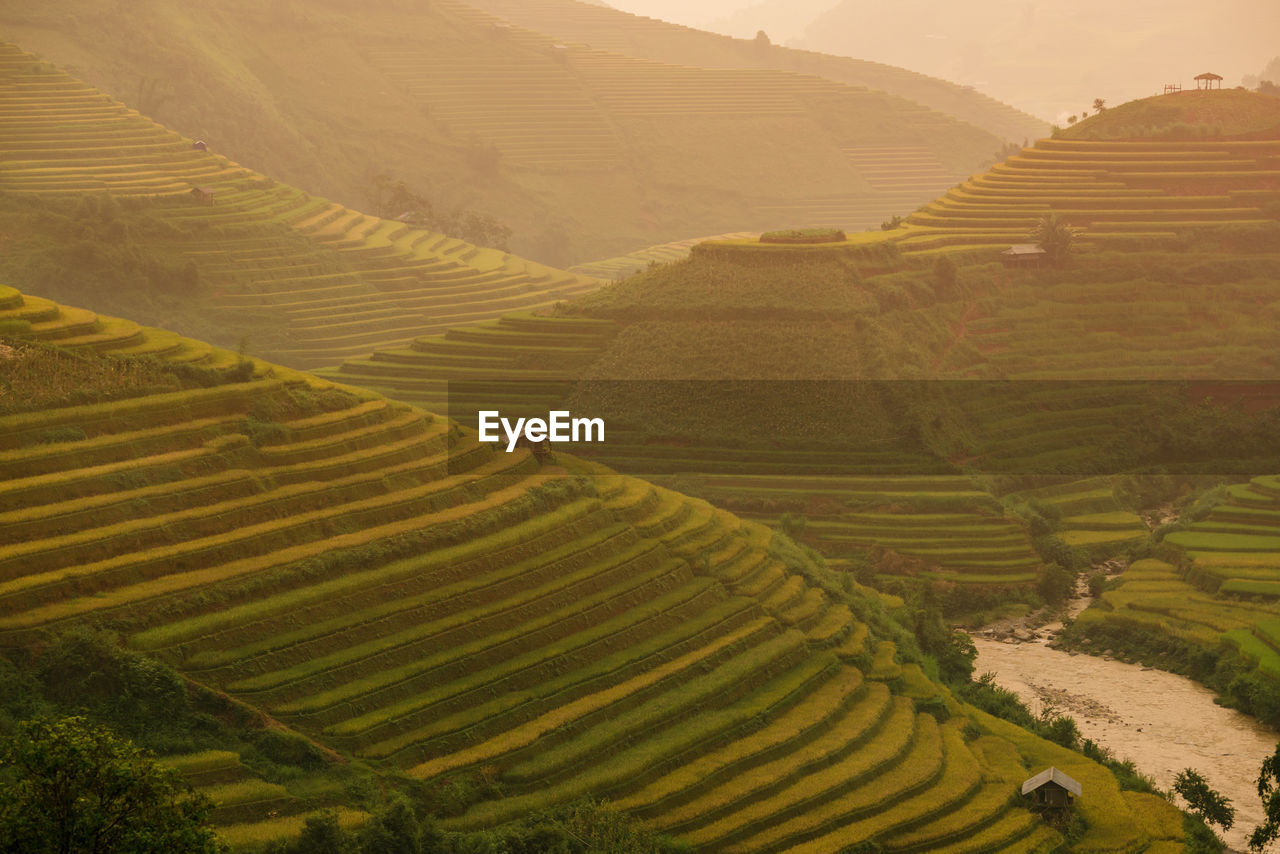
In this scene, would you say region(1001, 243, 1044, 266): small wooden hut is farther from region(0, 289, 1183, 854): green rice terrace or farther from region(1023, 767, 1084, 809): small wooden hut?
region(1023, 767, 1084, 809): small wooden hut

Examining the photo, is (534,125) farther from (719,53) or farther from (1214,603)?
(1214,603)

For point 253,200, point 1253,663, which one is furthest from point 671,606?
point 253,200

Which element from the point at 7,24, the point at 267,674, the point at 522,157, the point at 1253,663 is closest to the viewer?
the point at 267,674

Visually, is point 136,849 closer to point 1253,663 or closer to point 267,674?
point 267,674

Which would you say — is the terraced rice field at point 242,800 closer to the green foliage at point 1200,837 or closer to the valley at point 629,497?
the valley at point 629,497

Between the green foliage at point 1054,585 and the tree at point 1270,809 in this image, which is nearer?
the tree at point 1270,809

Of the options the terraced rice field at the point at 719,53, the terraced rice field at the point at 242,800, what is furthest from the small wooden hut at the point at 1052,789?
the terraced rice field at the point at 719,53

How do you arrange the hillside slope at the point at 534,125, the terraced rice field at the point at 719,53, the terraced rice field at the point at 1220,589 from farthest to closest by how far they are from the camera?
the terraced rice field at the point at 719,53 < the hillside slope at the point at 534,125 < the terraced rice field at the point at 1220,589
